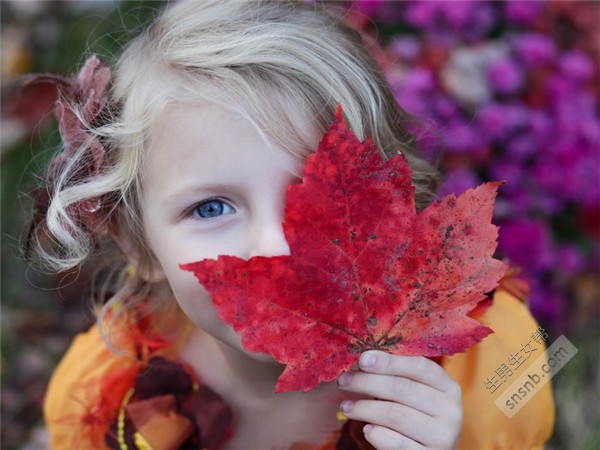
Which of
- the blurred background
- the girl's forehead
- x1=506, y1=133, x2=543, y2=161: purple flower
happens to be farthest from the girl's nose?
x1=506, y1=133, x2=543, y2=161: purple flower

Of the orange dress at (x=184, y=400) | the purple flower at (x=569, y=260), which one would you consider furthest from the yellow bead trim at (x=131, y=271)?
the purple flower at (x=569, y=260)

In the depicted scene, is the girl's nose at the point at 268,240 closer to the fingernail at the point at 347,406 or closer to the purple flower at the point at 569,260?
the fingernail at the point at 347,406

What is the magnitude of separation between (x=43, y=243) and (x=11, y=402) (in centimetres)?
102

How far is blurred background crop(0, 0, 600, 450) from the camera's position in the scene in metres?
2.06

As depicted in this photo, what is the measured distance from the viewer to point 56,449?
151cm

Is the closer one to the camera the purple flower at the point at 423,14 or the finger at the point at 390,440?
the finger at the point at 390,440

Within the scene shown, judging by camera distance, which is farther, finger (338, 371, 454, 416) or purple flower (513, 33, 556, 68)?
purple flower (513, 33, 556, 68)

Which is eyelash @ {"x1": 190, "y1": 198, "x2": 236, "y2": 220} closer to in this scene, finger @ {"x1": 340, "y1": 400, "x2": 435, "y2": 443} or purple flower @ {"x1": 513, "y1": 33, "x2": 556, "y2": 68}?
finger @ {"x1": 340, "y1": 400, "x2": 435, "y2": 443}

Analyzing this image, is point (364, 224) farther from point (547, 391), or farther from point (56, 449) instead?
point (56, 449)

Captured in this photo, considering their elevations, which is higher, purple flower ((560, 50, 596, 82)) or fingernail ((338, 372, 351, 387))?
purple flower ((560, 50, 596, 82))

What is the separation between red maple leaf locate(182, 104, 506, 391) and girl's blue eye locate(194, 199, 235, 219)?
217 mm

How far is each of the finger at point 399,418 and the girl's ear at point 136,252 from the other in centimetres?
51

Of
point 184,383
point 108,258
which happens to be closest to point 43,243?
point 108,258

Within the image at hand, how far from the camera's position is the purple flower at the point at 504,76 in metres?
2.08
